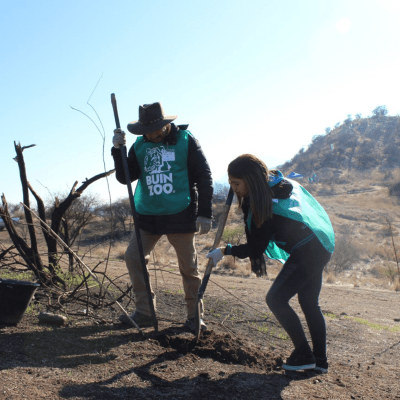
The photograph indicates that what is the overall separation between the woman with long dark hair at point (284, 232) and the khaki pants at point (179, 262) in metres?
0.80

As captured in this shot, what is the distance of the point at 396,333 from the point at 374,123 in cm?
7969

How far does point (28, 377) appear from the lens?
8.51 ft

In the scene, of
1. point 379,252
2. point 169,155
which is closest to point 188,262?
point 169,155

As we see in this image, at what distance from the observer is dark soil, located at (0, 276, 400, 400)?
2.60m

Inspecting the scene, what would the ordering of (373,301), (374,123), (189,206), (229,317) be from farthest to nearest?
(374,123), (373,301), (229,317), (189,206)

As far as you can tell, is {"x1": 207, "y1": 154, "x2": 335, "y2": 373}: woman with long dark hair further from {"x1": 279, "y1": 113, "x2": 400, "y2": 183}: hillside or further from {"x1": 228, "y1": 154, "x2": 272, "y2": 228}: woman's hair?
{"x1": 279, "y1": 113, "x2": 400, "y2": 183}: hillside

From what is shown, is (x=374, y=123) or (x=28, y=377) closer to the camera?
(x=28, y=377)

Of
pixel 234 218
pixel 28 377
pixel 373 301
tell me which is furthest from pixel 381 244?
pixel 28 377

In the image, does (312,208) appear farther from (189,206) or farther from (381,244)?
(381,244)

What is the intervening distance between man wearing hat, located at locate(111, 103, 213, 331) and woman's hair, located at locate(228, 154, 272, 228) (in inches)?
32.0

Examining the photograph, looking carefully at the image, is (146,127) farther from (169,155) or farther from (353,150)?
(353,150)

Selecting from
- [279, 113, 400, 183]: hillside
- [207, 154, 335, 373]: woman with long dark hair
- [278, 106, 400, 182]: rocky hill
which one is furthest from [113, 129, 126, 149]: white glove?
[278, 106, 400, 182]: rocky hill

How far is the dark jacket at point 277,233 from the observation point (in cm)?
296

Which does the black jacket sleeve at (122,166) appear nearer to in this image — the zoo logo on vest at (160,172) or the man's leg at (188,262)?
the zoo logo on vest at (160,172)
